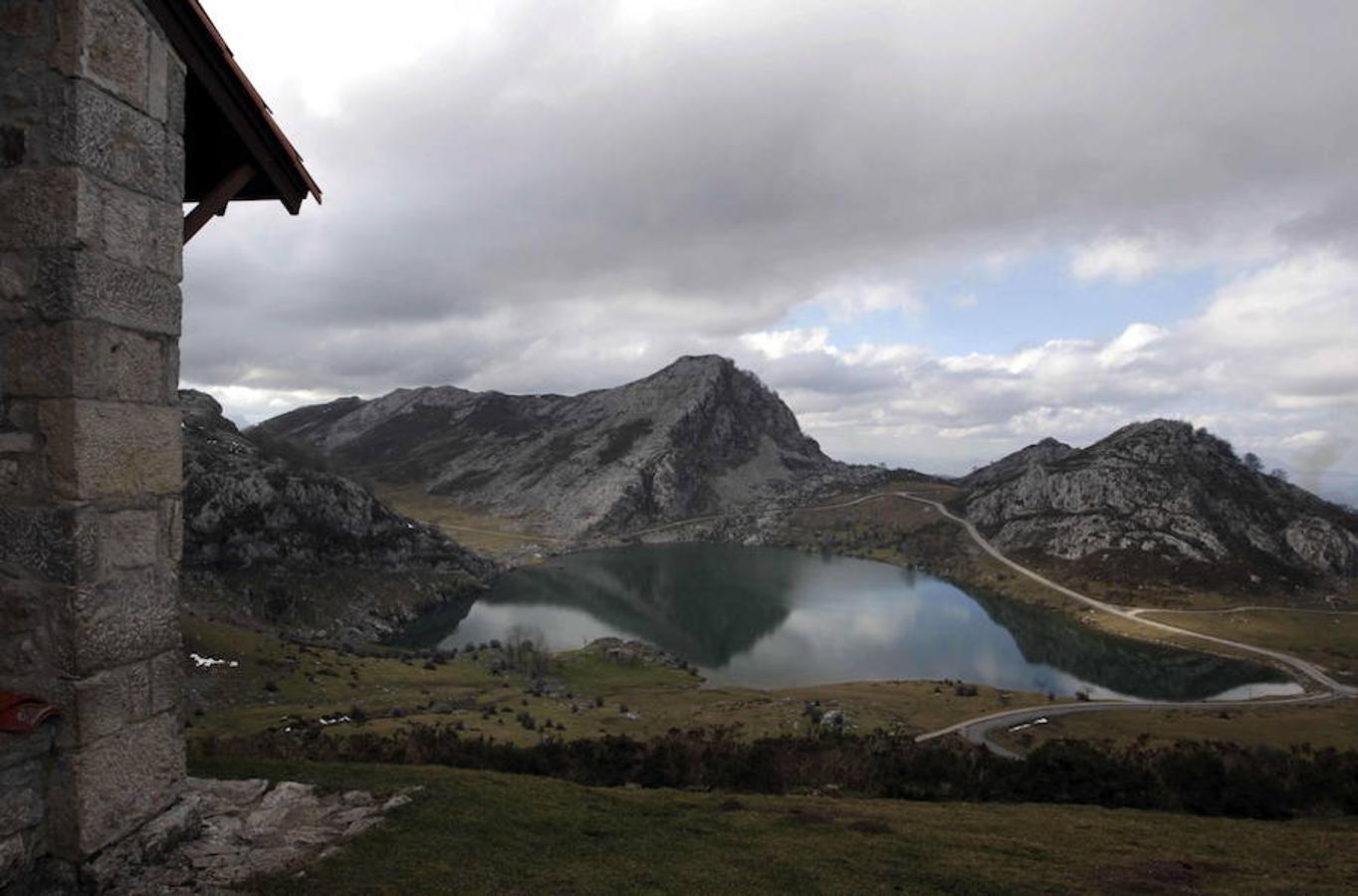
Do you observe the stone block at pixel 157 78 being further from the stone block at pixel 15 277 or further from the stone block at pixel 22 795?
the stone block at pixel 22 795

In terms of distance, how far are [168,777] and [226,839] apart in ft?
4.77

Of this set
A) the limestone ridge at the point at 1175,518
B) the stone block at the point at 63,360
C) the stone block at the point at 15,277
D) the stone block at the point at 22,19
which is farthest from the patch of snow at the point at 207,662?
the limestone ridge at the point at 1175,518

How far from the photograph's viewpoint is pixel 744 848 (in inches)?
627

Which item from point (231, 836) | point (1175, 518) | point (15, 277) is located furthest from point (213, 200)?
A: point (1175, 518)

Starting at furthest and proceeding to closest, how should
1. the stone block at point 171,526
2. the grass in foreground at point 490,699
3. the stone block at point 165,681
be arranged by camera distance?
the grass in foreground at point 490,699 → the stone block at point 171,526 → the stone block at point 165,681

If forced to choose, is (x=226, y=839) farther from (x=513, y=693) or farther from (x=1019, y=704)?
(x=1019, y=704)

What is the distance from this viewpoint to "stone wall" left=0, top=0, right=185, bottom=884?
9461 mm

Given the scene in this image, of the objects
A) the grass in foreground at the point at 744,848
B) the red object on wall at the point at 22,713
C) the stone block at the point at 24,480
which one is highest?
the stone block at the point at 24,480

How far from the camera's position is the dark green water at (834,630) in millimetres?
97062

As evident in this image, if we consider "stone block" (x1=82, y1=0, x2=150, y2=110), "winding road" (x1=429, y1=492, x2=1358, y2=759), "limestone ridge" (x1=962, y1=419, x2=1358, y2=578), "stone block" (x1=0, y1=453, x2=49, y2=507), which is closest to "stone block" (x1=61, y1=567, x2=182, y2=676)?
"stone block" (x1=0, y1=453, x2=49, y2=507)

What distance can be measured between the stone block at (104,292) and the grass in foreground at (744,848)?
8299mm

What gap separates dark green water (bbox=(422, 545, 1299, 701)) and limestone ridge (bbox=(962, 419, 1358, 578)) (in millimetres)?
33646

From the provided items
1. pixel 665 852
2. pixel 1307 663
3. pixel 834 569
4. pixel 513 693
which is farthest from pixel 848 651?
pixel 665 852

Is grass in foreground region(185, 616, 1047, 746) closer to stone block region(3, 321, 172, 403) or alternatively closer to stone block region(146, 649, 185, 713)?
stone block region(146, 649, 185, 713)
